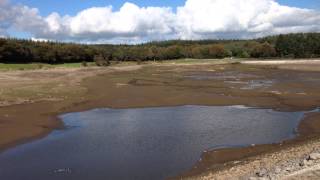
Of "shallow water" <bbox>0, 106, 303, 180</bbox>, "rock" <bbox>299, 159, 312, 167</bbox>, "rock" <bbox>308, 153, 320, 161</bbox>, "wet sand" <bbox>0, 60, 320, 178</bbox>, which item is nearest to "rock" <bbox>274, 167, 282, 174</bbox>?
"rock" <bbox>299, 159, 312, 167</bbox>

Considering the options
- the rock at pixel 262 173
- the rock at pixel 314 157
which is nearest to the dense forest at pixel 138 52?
the rock at pixel 262 173

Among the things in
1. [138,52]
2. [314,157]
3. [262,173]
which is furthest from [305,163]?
[138,52]

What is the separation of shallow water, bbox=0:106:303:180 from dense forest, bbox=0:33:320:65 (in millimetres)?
87373

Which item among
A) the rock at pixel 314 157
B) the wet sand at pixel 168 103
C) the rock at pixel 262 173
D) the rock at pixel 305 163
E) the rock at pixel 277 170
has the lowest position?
the wet sand at pixel 168 103

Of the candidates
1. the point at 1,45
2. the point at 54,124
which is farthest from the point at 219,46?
the point at 54,124

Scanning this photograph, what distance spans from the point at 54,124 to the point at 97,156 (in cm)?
1080

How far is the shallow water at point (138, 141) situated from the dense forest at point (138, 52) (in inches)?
3440

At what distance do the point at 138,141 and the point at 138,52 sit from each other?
145 meters

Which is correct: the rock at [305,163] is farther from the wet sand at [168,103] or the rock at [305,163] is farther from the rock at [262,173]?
the wet sand at [168,103]

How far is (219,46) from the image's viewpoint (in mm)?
188375

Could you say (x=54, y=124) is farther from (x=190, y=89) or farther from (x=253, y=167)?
(x=190, y=89)

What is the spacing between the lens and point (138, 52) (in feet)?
559

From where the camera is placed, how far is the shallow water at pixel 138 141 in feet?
66.8

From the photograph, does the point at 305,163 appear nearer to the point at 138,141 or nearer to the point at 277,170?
the point at 277,170
